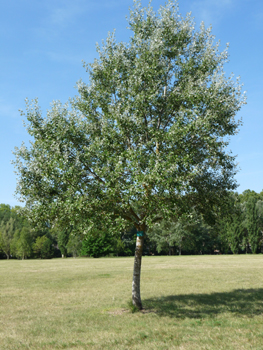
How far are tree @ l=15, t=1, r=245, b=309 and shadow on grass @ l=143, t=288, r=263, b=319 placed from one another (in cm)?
224

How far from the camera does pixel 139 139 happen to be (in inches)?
671

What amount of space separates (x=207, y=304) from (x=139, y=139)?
11113 millimetres

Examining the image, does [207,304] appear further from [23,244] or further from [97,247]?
[23,244]

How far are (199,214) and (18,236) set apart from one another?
101723mm

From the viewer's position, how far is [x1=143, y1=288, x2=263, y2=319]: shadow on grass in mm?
17078

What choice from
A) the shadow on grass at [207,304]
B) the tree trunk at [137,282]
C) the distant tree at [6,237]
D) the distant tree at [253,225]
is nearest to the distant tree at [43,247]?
the distant tree at [6,237]

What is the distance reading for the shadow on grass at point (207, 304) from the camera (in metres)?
17.1

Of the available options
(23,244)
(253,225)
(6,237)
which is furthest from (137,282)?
(6,237)

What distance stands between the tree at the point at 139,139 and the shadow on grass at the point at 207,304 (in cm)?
224

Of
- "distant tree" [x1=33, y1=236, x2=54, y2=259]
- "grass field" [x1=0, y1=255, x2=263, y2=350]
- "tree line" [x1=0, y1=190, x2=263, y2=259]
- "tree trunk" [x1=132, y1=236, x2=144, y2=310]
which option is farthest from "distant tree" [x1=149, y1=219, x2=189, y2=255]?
"tree trunk" [x1=132, y1=236, x2=144, y2=310]

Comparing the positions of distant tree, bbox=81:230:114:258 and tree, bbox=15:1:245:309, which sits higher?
tree, bbox=15:1:245:309

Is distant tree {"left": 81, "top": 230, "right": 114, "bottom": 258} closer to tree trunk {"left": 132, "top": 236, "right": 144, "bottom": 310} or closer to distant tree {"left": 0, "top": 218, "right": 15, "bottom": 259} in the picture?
distant tree {"left": 0, "top": 218, "right": 15, "bottom": 259}

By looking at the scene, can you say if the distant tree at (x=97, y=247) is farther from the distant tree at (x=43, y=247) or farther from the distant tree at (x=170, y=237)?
the distant tree at (x=43, y=247)

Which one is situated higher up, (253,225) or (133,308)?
(253,225)
